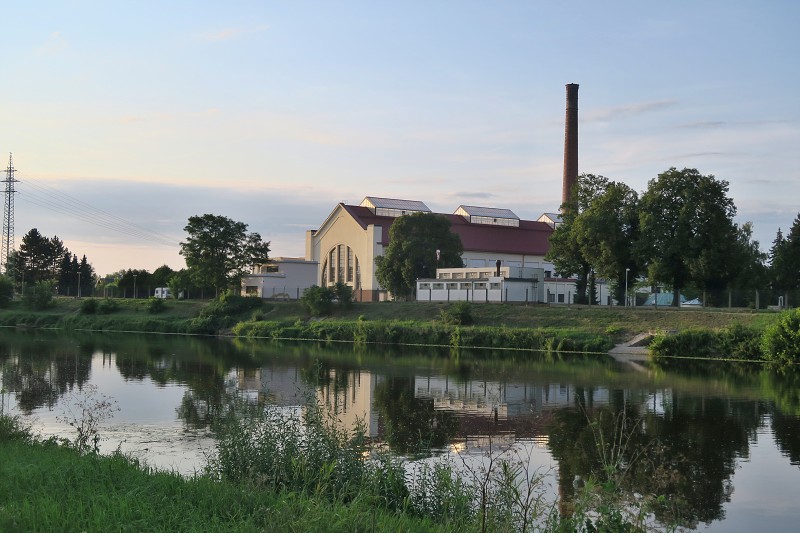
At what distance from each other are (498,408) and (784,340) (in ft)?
84.8

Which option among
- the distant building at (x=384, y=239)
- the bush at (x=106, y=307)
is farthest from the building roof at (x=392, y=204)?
the bush at (x=106, y=307)

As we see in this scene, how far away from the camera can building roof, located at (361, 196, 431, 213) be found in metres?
93.1

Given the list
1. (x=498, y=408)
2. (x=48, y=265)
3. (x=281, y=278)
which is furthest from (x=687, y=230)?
(x=48, y=265)

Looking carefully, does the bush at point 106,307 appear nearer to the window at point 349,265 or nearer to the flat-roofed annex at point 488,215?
the window at point 349,265

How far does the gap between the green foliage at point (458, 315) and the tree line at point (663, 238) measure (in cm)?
953

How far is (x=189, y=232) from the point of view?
79812 millimetres

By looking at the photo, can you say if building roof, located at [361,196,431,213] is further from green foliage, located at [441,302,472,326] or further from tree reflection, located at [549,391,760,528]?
tree reflection, located at [549,391,760,528]

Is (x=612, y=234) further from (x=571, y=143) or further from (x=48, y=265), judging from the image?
(x=48, y=265)

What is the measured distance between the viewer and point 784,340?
147 feet

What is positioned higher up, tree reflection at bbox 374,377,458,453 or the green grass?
the green grass

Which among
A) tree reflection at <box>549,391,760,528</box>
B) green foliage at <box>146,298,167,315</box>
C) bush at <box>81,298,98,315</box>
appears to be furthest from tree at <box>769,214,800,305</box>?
bush at <box>81,298,98,315</box>

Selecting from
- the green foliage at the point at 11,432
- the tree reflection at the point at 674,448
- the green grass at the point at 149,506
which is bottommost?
the tree reflection at the point at 674,448

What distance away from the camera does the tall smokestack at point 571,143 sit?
77.4 meters

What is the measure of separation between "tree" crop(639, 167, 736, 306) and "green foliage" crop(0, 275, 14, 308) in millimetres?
63462
